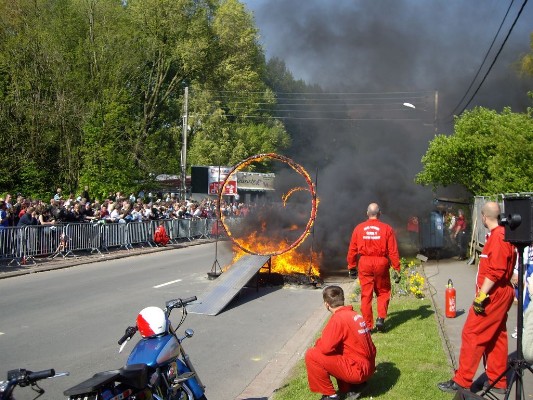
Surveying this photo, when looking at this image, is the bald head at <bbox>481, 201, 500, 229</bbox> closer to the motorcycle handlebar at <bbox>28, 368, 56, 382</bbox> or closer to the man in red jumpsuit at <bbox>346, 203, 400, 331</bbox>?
the man in red jumpsuit at <bbox>346, 203, 400, 331</bbox>

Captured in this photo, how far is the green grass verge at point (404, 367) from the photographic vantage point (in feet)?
18.2

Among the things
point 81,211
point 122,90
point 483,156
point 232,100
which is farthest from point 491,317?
point 232,100

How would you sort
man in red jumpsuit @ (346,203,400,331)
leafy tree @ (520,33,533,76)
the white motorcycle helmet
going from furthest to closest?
1. leafy tree @ (520,33,533,76)
2. man in red jumpsuit @ (346,203,400,331)
3. the white motorcycle helmet

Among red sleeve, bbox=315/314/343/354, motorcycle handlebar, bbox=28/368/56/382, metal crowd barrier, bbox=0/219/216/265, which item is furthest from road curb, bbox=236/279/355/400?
metal crowd barrier, bbox=0/219/216/265

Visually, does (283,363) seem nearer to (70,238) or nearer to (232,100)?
(70,238)

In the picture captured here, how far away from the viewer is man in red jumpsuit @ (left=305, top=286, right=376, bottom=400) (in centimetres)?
511

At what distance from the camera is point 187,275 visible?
1466cm

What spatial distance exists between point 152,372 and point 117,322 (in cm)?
519

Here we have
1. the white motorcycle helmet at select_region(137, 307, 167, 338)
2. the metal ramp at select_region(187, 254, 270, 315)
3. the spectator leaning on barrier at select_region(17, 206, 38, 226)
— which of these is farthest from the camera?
the spectator leaning on barrier at select_region(17, 206, 38, 226)

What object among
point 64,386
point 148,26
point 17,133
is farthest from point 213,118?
point 64,386

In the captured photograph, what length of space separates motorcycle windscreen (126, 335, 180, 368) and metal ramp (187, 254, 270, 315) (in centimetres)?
533

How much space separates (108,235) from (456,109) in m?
16.0

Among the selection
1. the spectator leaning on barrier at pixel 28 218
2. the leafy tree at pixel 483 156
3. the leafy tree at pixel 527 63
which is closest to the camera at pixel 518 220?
the leafy tree at pixel 483 156

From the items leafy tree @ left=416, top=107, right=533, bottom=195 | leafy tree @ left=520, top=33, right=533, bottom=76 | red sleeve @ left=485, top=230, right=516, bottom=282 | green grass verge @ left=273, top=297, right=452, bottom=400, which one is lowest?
green grass verge @ left=273, top=297, right=452, bottom=400
